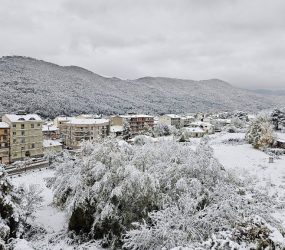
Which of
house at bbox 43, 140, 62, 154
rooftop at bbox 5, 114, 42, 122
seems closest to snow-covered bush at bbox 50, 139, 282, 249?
rooftop at bbox 5, 114, 42, 122

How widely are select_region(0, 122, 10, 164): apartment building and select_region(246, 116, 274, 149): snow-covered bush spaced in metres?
43.7

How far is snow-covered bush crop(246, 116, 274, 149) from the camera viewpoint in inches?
1801

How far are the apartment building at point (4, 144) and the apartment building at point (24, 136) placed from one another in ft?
2.58

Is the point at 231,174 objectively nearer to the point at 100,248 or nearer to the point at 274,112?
the point at 100,248

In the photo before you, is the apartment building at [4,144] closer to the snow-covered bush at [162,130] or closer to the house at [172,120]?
the snow-covered bush at [162,130]

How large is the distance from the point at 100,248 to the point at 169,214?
20.2 feet

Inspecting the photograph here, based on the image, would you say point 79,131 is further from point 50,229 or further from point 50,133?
point 50,229

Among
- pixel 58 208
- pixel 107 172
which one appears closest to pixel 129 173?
pixel 107 172

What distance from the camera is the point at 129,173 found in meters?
16.7

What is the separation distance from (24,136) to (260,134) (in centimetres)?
4332

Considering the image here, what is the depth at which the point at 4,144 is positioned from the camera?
2079 inches

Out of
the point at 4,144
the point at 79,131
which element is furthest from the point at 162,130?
the point at 4,144

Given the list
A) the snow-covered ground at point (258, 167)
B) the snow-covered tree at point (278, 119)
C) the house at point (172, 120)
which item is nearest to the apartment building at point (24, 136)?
the snow-covered ground at point (258, 167)

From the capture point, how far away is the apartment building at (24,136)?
5491 cm
